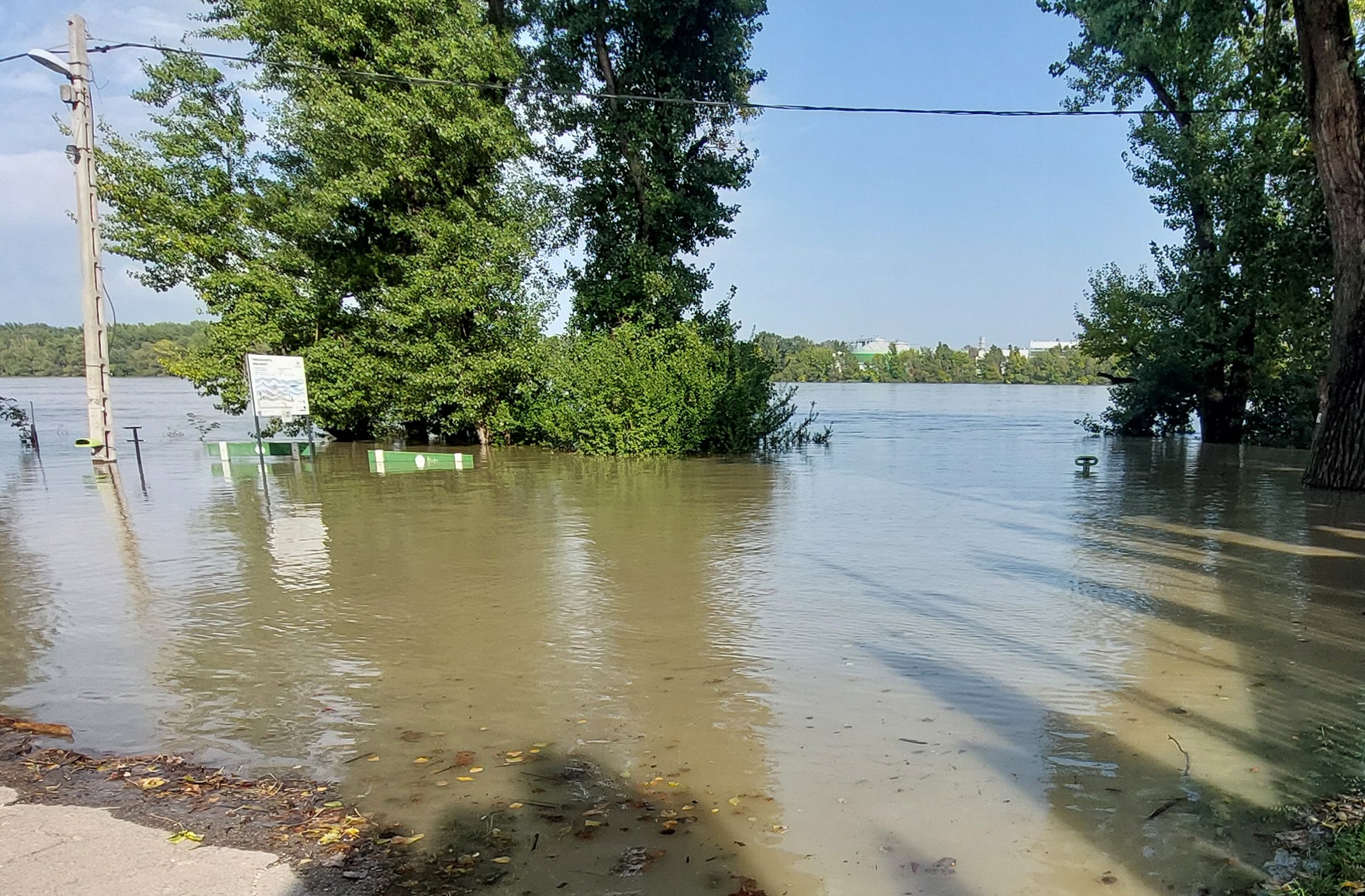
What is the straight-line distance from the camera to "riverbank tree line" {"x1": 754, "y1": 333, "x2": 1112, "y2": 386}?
3078 inches

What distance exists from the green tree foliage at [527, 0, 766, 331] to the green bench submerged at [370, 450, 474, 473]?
5521mm

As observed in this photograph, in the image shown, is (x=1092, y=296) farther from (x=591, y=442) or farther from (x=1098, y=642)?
(x=1098, y=642)

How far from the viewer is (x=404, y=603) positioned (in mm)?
7117

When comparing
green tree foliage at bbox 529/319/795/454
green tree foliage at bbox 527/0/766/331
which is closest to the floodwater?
green tree foliage at bbox 529/319/795/454

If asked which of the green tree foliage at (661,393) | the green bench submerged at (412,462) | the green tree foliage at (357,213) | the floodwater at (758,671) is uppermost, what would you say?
the green tree foliage at (357,213)

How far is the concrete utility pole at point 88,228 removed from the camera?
16125 mm

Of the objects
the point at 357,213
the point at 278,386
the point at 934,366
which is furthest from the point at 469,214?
the point at 934,366

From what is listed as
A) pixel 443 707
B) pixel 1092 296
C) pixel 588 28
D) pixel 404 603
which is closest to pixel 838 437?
pixel 1092 296

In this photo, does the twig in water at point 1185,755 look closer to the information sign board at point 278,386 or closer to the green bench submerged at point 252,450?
the information sign board at point 278,386

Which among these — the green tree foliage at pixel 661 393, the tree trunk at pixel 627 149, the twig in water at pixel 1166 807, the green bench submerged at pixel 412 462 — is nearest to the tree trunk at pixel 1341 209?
the green tree foliage at pixel 661 393

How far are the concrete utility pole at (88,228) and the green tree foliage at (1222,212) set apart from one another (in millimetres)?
19190

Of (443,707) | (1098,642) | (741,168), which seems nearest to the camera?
(443,707)

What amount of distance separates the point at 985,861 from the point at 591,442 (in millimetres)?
17177

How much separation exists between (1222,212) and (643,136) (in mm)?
12538
